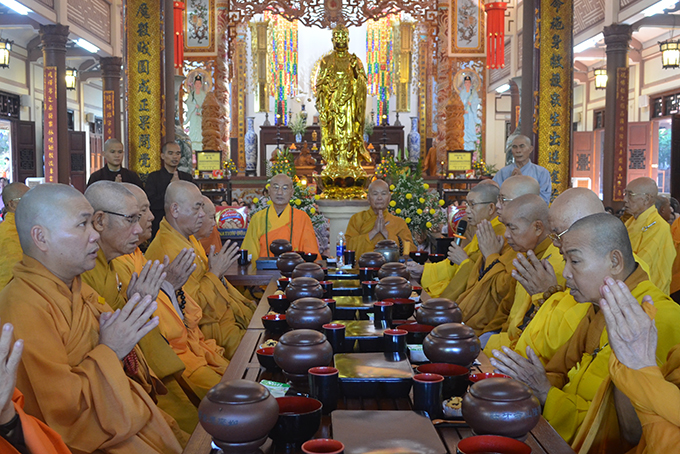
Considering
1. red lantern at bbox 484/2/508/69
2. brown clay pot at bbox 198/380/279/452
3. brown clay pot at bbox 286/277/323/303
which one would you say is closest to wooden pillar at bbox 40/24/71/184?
red lantern at bbox 484/2/508/69

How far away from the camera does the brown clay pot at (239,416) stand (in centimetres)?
119

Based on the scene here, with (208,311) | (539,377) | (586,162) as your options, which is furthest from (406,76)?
(539,377)

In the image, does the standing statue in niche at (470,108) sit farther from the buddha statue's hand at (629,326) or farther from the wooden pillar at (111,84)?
the buddha statue's hand at (629,326)

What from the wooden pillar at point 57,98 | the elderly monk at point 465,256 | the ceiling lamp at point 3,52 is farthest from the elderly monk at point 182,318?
the ceiling lamp at point 3,52

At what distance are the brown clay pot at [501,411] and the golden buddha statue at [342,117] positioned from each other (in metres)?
5.63

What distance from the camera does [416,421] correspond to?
136 cm

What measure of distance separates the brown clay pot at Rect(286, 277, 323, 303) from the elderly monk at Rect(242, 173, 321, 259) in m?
2.22

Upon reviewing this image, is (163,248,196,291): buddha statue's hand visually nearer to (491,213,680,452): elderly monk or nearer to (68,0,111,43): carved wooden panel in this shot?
(491,213,680,452): elderly monk

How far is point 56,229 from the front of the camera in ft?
5.63

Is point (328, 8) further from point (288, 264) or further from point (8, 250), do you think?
point (288, 264)

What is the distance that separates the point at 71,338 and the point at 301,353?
65cm

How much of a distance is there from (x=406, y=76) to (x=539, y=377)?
15.0 metres

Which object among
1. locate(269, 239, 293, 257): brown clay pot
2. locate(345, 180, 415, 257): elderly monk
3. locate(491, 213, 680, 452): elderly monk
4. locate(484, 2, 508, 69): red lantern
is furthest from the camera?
locate(484, 2, 508, 69): red lantern

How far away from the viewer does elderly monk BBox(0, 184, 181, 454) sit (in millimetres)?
1573
